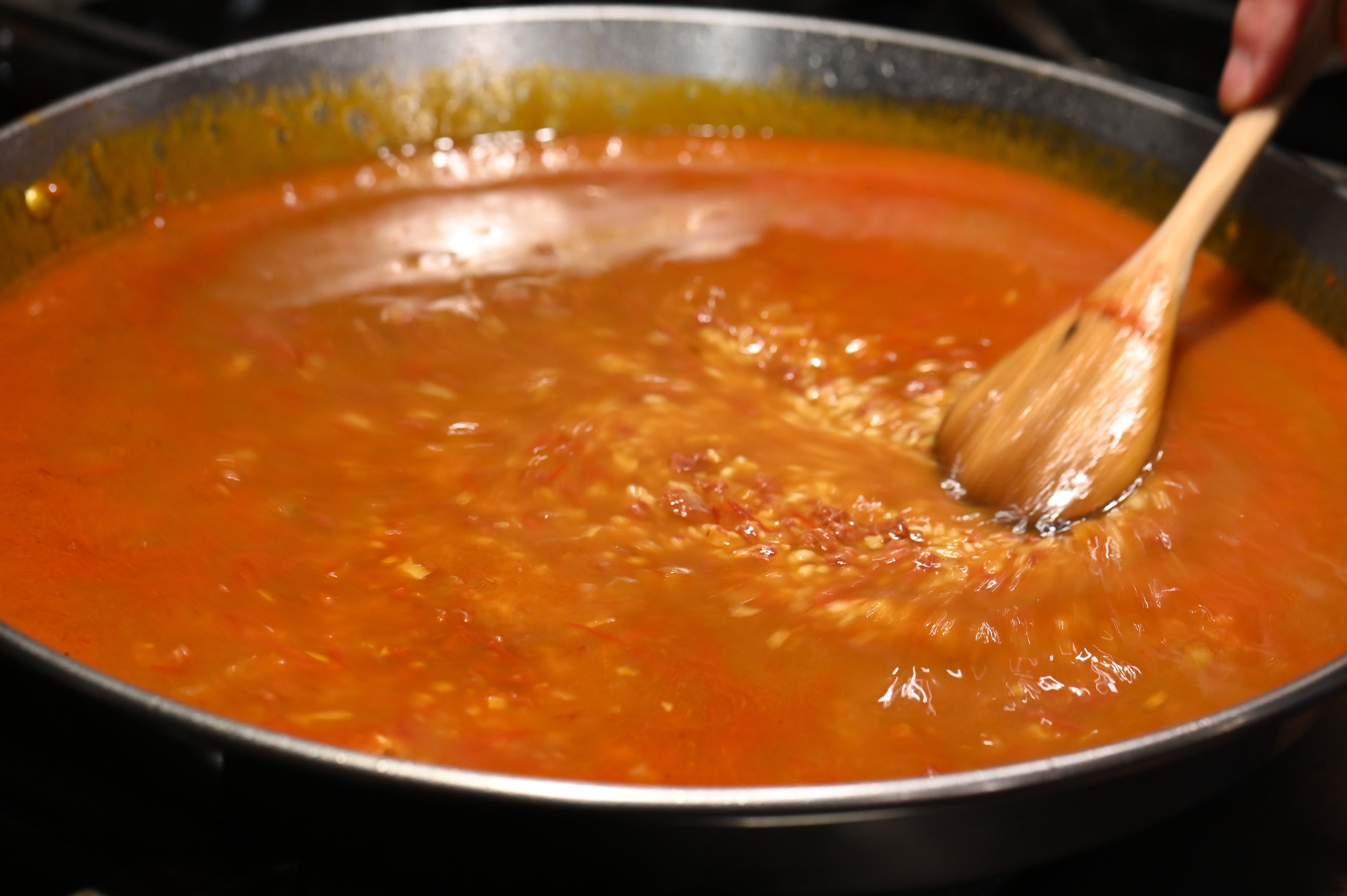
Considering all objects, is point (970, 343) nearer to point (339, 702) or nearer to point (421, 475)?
point (421, 475)

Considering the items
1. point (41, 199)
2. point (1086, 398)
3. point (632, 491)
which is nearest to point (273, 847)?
point (632, 491)

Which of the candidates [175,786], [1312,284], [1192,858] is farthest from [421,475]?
[1312,284]

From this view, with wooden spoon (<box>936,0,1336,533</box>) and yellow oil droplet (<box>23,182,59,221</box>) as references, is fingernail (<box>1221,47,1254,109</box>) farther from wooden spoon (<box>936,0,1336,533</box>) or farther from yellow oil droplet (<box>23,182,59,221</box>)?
yellow oil droplet (<box>23,182,59,221</box>)

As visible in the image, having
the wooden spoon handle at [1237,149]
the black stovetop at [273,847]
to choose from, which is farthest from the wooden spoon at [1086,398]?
the black stovetop at [273,847]

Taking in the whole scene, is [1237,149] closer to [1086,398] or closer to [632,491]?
[1086,398]

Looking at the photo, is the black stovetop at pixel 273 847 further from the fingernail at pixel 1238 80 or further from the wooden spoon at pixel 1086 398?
the fingernail at pixel 1238 80

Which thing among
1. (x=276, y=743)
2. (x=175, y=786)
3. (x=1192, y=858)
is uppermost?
(x=276, y=743)
